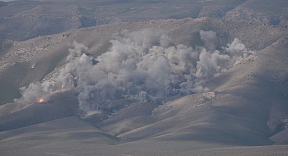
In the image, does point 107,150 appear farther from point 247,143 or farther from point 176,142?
point 247,143

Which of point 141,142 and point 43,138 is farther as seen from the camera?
point 43,138

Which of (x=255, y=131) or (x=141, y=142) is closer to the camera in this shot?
(x=141, y=142)

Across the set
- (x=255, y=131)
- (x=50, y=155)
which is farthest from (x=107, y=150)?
(x=255, y=131)

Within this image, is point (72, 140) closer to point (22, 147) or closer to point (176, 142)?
point (22, 147)

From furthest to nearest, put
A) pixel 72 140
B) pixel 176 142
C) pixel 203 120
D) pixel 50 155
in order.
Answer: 1. pixel 203 120
2. pixel 72 140
3. pixel 176 142
4. pixel 50 155

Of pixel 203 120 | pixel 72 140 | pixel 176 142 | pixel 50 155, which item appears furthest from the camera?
pixel 203 120

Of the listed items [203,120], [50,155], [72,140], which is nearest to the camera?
[50,155]

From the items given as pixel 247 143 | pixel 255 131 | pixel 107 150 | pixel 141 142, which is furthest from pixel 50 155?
pixel 255 131

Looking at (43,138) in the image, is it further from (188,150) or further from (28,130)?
(188,150)

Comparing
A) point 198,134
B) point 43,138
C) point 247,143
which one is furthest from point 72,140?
point 247,143
